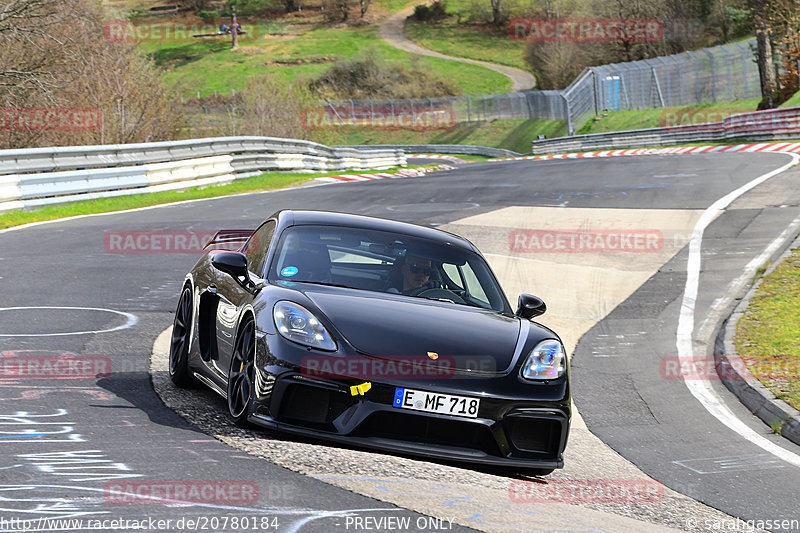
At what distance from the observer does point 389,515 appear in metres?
4.47

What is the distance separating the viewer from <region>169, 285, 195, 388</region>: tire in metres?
7.28

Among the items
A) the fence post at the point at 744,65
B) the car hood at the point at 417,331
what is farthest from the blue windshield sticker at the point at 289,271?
the fence post at the point at 744,65

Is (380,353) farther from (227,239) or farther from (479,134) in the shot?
(479,134)

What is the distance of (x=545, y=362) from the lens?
6.09m

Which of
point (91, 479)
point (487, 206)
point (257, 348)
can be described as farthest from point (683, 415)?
point (487, 206)

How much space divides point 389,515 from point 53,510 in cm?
136

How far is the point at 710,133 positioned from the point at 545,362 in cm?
3823

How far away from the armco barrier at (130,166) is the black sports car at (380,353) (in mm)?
12838

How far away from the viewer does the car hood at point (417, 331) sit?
5.74m

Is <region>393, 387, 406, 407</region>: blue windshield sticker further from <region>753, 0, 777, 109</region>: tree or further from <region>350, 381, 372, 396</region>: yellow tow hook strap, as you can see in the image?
<region>753, 0, 777, 109</region>: tree
